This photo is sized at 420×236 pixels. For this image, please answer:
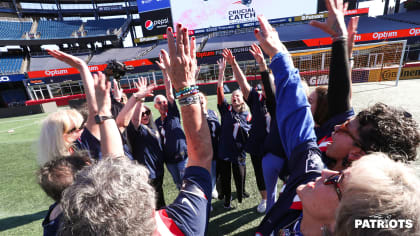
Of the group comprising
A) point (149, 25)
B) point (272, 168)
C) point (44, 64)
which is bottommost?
point (272, 168)

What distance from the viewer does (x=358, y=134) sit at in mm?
1230

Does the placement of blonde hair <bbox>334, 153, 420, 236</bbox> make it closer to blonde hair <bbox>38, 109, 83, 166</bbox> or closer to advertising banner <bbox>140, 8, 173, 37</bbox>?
blonde hair <bbox>38, 109, 83, 166</bbox>

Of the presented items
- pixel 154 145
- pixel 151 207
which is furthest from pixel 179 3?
pixel 151 207

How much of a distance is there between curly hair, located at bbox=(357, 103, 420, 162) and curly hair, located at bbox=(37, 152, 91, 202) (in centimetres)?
197

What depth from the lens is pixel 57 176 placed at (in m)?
1.29

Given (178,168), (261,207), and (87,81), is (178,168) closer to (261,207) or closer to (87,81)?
(261,207)

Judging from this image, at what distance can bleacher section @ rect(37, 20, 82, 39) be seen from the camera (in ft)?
103

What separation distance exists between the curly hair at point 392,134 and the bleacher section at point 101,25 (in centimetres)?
4090

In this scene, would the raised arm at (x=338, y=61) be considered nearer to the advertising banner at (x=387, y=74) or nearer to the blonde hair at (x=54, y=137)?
the blonde hair at (x=54, y=137)

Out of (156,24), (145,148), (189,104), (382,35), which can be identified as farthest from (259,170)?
(156,24)

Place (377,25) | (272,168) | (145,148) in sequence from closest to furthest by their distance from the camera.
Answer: (272,168) → (145,148) → (377,25)

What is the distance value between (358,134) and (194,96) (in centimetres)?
109

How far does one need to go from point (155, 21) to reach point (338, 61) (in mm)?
30724

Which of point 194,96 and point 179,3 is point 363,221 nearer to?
point 194,96
